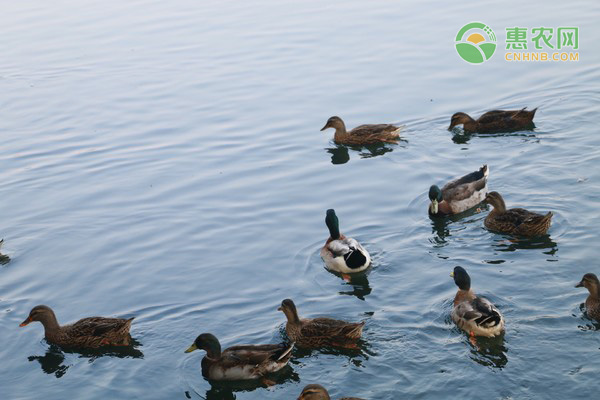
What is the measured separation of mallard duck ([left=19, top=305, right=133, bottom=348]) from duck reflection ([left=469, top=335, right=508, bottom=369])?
4776 mm

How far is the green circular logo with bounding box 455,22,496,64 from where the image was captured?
24906mm

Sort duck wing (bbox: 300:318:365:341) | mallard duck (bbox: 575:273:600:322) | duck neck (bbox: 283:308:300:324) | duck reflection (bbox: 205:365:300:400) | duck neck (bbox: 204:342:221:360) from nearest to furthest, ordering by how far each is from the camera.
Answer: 1. duck reflection (bbox: 205:365:300:400)
2. duck neck (bbox: 204:342:221:360)
3. duck wing (bbox: 300:318:365:341)
4. mallard duck (bbox: 575:273:600:322)
5. duck neck (bbox: 283:308:300:324)

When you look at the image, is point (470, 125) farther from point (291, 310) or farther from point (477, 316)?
point (291, 310)

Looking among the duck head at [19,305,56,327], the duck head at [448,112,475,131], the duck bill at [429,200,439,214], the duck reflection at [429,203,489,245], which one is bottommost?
the duck reflection at [429,203,489,245]

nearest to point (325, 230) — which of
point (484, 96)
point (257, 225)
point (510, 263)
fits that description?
point (257, 225)

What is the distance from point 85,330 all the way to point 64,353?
1.62ft

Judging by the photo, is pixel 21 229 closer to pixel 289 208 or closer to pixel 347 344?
pixel 289 208

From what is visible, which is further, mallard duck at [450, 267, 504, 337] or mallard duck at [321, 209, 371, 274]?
mallard duck at [321, 209, 371, 274]

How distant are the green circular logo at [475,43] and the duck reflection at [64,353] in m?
15.5

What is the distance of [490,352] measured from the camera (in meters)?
10.9

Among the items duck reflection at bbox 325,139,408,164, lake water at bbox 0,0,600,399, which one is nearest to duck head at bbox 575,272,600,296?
lake water at bbox 0,0,600,399

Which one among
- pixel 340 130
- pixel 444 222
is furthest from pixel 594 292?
pixel 340 130

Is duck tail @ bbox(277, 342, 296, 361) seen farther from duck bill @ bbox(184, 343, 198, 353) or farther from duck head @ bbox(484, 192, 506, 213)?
duck head @ bbox(484, 192, 506, 213)

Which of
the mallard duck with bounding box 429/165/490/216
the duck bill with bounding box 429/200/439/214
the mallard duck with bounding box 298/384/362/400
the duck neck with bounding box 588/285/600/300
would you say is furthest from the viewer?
the mallard duck with bounding box 429/165/490/216
